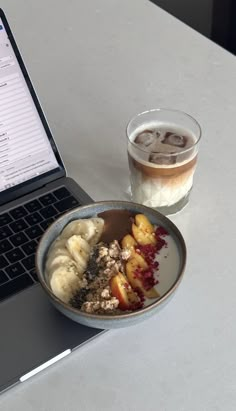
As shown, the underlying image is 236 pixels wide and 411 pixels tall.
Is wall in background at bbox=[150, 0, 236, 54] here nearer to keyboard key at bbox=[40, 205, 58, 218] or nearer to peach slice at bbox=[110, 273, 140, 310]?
keyboard key at bbox=[40, 205, 58, 218]

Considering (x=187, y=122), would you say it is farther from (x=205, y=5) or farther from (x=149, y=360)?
(x=205, y=5)

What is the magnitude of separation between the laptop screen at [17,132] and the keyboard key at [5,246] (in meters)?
0.09

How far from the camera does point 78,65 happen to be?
3.48 ft

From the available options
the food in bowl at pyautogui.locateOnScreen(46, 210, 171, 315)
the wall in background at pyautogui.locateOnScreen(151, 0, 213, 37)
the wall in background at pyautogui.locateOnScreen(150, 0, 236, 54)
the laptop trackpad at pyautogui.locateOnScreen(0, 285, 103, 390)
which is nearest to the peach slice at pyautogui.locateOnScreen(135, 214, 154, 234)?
the food in bowl at pyautogui.locateOnScreen(46, 210, 171, 315)

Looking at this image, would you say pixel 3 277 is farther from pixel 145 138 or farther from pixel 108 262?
pixel 145 138

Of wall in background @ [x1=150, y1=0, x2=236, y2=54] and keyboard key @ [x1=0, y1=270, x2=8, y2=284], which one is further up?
keyboard key @ [x1=0, y1=270, x2=8, y2=284]

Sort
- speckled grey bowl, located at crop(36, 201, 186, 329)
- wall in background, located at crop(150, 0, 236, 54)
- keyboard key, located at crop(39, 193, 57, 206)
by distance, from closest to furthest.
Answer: speckled grey bowl, located at crop(36, 201, 186, 329) < keyboard key, located at crop(39, 193, 57, 206) < wall in background, located at crop(150, 0, 236, 54)

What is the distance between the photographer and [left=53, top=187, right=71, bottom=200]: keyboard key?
0.78m

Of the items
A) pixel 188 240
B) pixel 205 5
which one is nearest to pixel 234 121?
pixel 188 240

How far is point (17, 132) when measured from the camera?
2.52 ft

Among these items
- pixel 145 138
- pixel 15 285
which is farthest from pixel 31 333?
pixel 145 138

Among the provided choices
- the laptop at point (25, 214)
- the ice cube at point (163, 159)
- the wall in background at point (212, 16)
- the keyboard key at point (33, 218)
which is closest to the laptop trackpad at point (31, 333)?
the laptop at point (25, 214)

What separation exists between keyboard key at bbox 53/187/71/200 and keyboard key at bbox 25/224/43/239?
0.06 m

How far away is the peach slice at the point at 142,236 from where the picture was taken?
0.65 meters
